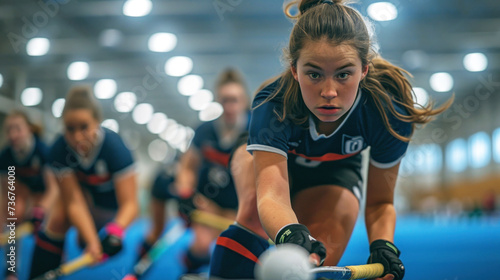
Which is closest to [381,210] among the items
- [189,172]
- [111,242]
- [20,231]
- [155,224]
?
[111,242]

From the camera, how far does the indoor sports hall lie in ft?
10.4

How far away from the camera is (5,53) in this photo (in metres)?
7.98

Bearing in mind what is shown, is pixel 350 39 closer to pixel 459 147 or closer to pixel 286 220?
pixel 286 220

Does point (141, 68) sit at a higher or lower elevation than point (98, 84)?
higher

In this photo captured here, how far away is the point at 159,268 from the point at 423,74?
12887mm

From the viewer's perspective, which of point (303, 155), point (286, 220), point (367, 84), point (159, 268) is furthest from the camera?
point (159, 268)

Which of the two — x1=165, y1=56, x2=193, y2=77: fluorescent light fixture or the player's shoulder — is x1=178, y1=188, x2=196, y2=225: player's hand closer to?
the player's shoulder

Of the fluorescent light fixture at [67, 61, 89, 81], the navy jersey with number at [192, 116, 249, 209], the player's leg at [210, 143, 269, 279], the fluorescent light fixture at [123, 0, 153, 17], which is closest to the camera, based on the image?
the player's leg at [210, 143, 269, 279]

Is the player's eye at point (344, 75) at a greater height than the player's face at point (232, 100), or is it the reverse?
the player's face at point (232, 100)

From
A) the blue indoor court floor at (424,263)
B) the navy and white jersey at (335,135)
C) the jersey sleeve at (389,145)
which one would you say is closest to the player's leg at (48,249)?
the blue indoor court floor at (424,263)

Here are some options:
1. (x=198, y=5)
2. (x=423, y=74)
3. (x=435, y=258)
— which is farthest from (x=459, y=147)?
(x=435, y=258)

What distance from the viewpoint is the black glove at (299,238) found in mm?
1377

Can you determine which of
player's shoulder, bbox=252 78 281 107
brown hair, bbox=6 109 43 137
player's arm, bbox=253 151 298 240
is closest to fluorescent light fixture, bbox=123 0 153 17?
brown hair, bbox=6 109 43 137

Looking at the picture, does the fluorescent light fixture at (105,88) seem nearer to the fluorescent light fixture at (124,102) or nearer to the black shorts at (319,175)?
the fluorescent light fixture at (124,102)
